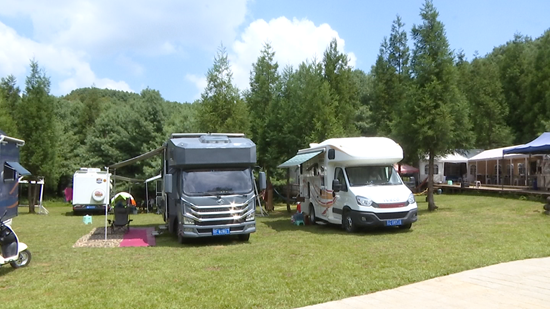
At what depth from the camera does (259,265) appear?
8812 millimetres

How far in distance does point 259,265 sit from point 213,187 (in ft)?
13.0

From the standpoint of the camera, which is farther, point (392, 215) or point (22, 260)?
point (392, 215)

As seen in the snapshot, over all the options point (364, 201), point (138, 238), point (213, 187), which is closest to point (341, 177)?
point (364, 201)

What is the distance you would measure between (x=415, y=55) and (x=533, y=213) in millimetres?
7668

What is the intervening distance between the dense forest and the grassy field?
664 centimetres

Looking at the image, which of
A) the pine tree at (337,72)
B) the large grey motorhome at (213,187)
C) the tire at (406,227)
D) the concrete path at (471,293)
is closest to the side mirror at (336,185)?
the tire at (406,227)

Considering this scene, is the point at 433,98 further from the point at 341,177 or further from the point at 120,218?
the point at 120,218

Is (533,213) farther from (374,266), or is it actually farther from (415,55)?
(374,266)

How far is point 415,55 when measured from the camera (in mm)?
19797

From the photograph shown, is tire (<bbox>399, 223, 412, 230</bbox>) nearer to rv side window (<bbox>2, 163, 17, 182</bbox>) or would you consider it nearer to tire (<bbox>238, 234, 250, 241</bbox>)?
tire (<bbox>238, 234, 250, 241</bbox>)

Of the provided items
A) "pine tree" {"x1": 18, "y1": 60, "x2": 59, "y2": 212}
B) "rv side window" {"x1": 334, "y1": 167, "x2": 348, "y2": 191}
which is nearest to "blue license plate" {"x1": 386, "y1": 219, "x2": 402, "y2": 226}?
"rv side window" {"x1": 334, "y1": 167, "x2": 348, "y2": 191}

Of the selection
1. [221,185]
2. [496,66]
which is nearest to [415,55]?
[221,185]

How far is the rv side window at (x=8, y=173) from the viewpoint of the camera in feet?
41.3

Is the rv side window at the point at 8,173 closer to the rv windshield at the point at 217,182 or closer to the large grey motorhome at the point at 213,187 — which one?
the large grey motorhome at the point at 213,187
